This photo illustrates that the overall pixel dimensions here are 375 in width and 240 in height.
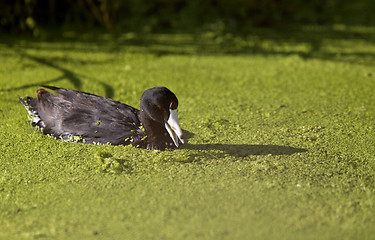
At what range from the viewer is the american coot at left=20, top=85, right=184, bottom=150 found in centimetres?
179

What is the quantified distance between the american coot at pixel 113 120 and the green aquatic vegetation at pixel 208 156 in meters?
0.05

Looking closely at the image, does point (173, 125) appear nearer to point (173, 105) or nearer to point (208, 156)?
point (173, 105)

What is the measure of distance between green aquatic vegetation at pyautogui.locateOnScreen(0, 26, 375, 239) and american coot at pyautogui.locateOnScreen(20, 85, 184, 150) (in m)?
0.05

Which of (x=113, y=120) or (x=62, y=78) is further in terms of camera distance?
(x=62, y=78)

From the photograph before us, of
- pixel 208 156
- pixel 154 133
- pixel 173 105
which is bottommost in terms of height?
pixel 208 156

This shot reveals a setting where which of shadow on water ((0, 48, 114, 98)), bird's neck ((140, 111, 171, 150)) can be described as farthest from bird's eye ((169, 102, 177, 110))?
shadow on water ((0, 48, 114, 98))

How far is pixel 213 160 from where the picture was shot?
5.89ft

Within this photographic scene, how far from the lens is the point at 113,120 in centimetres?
190

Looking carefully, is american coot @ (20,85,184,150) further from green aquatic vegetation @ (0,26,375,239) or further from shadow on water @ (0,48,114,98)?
shadow on water @ (0,48,114,98)

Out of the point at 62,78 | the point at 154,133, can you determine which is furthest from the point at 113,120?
the point at 62,78

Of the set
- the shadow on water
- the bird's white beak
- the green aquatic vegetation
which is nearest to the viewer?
the green aquatic vegetation

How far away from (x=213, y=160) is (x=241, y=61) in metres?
1.41

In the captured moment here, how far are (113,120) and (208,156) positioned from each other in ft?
1.39

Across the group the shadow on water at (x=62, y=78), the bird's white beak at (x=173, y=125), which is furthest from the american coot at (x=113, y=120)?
the shadow on water at (x=62, y=78)
